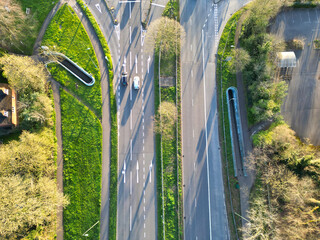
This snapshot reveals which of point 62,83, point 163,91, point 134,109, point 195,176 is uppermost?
point 62,83

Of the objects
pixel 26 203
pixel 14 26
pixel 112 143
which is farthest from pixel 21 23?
pixel 26 203

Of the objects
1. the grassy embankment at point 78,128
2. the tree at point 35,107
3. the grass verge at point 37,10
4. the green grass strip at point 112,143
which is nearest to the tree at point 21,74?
the tree at point 35,107

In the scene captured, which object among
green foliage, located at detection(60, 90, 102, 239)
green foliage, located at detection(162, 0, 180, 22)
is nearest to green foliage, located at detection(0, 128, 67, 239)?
green foliage, located at detection(60, 90, 102, 239)

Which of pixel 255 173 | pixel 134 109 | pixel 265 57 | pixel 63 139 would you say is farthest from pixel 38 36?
pixel 255 173

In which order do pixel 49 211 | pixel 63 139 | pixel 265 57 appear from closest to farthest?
pixel 49 211 → pixel 265 57 → pixel 63 139

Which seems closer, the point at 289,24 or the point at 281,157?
the point at 281,157

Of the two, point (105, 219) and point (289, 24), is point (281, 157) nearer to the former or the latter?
point (289, 24)

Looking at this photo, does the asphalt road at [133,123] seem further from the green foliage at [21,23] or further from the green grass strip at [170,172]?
the green foliage at [21,23]

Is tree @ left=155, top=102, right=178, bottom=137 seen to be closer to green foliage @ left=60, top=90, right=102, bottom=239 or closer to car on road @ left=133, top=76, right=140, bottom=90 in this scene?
car on road @ left=133, top=76, right=140, bottom=90
